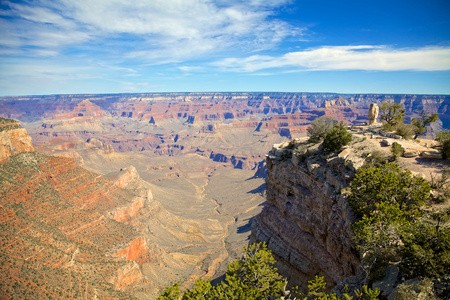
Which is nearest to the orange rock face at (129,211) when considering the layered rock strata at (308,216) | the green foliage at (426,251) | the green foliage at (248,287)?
the layered rock strata at (308,216)

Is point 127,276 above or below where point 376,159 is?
below

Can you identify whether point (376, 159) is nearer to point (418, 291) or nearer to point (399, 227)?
point (399, 227)

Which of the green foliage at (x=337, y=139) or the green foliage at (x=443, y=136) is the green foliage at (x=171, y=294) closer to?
the green foliage at (x=337, y=139)

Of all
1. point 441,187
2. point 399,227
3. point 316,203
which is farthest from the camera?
point 316,203

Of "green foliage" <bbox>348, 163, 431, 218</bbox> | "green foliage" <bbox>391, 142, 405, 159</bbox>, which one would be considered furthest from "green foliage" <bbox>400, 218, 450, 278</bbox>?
"green foliage" <bbox>391, 142, 405, 159</bbox>

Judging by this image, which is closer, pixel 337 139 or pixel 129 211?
pixel 337 139

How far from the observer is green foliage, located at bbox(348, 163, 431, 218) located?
16.2 meters

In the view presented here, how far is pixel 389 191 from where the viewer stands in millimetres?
16953

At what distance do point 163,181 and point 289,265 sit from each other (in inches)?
4581

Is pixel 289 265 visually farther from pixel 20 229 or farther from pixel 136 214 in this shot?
pixel 136 214

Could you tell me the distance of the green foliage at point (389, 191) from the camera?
1623 centimetres

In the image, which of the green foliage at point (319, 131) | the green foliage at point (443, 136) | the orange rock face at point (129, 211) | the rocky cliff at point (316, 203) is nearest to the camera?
the rocky cliff at point (316, 203)

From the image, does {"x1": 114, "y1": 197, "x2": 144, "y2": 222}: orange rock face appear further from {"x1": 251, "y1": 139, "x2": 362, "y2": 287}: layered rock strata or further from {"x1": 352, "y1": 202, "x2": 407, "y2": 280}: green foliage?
{"x1": 352, "y1": 202, "x2": 407, "y2": 280}: green foliage

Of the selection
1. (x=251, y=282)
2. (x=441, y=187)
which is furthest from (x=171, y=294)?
(x=441, y=187)
